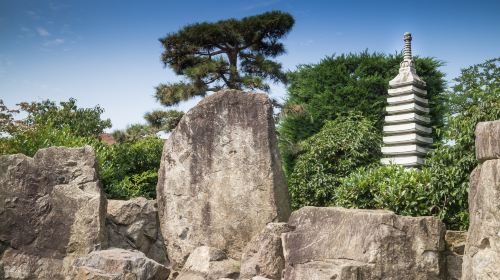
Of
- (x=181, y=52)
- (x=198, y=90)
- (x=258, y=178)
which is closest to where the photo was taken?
(x=258, y=178)

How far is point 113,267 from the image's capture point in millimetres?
7578

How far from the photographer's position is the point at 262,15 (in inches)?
699

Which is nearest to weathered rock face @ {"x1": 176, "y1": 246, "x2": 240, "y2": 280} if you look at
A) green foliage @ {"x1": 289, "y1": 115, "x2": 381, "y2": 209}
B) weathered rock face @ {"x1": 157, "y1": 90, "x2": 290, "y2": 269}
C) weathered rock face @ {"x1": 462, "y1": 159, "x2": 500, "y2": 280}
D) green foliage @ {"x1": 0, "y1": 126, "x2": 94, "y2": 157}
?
weathered rock face @ {"x1": 157, "y1": 90, "x2": 290, "y2": 269}

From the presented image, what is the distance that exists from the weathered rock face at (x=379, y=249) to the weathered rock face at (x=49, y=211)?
346 centimetres

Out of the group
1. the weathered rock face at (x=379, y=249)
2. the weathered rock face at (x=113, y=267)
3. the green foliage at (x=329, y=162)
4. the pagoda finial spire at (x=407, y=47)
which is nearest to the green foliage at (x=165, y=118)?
the green foliage at (x=329, y=162)

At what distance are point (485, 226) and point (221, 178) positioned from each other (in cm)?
414

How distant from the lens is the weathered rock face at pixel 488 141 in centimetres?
621

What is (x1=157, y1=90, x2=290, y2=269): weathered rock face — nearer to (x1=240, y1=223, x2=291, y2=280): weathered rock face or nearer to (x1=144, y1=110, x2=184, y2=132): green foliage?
(x1=240, y1=223, x2=291, y2=280): weathered rock face

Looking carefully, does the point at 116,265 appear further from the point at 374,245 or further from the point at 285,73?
the point at 285,73

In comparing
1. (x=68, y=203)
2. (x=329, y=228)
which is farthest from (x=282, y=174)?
(x=68, y=203)

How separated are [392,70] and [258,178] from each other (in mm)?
9378

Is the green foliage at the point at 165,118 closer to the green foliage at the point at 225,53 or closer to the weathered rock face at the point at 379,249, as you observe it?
the green foliage at the point at 225,53

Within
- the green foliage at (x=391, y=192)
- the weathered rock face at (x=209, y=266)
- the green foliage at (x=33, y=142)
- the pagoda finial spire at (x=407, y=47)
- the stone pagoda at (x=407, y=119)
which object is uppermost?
the pagoda finial spire at (x=407, y=47)

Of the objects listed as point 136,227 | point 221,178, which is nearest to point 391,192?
point 221,178
